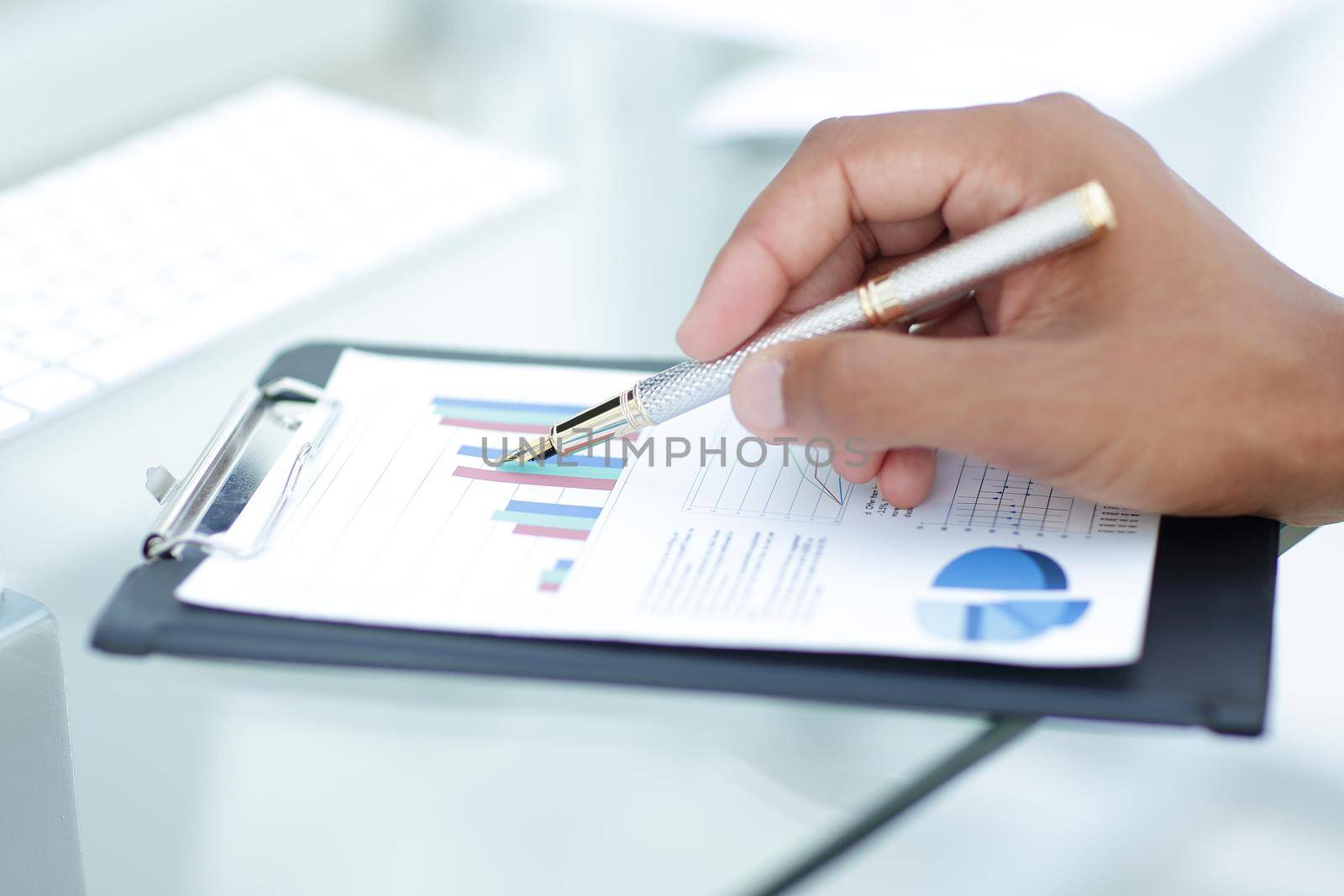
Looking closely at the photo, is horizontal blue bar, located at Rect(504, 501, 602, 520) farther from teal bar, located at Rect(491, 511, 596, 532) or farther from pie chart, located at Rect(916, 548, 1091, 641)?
pie chart, located at Rect(916, 548, 1091, 641)

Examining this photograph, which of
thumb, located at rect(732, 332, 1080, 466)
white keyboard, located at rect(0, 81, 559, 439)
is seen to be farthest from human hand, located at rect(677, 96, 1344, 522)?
white keyboard, located at rect(0, 81, 559, 439)

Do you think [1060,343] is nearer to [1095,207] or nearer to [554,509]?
[1095,207]

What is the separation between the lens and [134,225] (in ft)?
2.51

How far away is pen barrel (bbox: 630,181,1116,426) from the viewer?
18.3 inches

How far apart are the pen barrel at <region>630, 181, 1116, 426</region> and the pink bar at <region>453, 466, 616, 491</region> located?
0.10ft

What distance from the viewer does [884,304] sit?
497 mm

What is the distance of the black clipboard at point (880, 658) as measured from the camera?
40 cm

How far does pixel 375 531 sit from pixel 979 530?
0.23 metres

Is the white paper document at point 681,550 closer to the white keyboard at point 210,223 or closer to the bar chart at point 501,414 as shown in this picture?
the bar chart at point 501,414

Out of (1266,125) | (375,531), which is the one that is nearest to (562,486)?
(375,531)

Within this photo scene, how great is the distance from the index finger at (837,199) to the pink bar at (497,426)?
0.07 metres

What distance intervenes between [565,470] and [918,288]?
6.4 inches

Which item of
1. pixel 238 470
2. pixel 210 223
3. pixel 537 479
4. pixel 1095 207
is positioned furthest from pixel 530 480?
pixel 210 223

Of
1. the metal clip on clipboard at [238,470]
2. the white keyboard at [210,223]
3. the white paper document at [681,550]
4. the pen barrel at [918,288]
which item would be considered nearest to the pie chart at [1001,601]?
the white paper document at [681,550]
